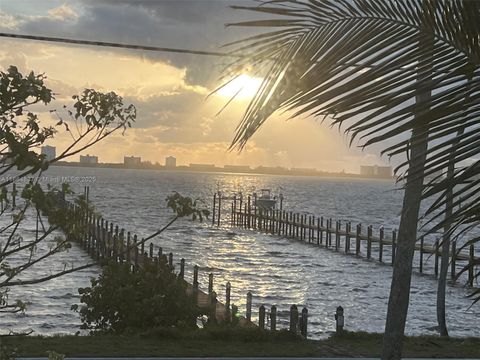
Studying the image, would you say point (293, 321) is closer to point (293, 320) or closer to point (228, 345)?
point (293, 320)

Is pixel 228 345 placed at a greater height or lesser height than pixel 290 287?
greater

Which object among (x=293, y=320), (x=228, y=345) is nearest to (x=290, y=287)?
(x=293, y=320)

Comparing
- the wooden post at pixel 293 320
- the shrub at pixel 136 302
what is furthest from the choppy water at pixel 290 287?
the shrub at pixel 136 302

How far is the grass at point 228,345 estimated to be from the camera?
1158 centimetres

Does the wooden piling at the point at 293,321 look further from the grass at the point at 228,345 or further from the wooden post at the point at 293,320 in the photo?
the grass at the point at 228,345

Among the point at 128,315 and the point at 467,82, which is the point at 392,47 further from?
the point at 128,315

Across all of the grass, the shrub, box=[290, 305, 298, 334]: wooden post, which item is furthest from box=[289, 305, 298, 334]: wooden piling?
the shrub

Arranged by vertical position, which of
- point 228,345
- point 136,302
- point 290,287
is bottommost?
point 290,287

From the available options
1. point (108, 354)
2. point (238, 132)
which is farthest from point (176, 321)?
point (238, 132)

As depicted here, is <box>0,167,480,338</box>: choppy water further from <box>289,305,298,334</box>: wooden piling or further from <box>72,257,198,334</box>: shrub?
<box>72,257,198,334</box>: shrub

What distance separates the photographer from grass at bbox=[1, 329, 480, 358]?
38.0ft

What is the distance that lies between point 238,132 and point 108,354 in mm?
9464

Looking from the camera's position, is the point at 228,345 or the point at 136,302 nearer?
the point at 228,345

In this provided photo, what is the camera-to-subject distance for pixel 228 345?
12.6m
